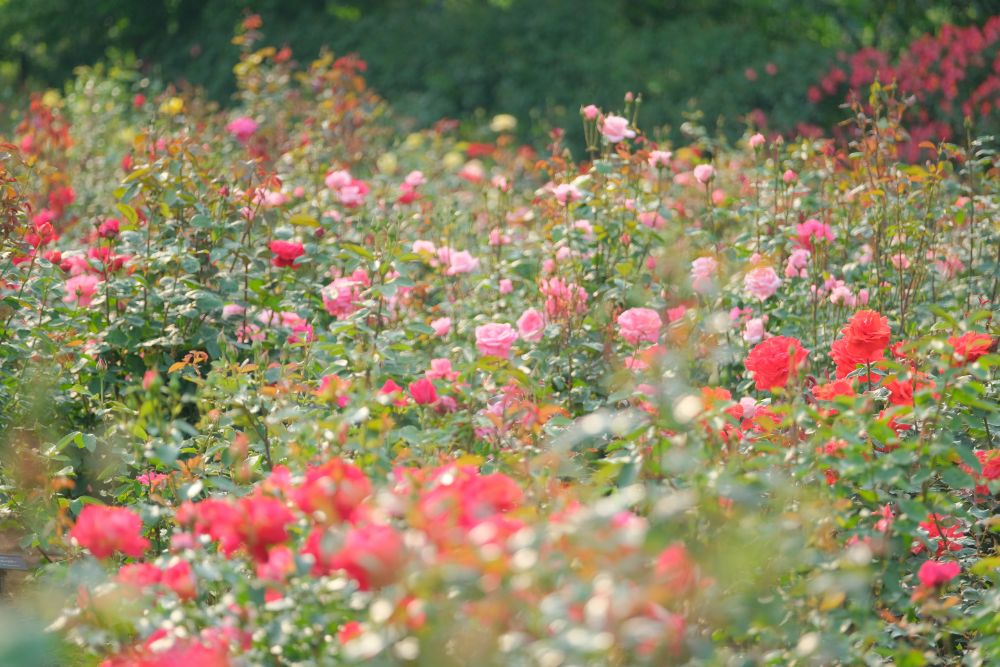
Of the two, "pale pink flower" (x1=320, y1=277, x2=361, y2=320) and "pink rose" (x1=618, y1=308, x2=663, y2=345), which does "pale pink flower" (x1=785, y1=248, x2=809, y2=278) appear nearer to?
"pink rose" (x1=618, y1=308, x2=663, y2=345)

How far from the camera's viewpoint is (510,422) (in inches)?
96.7

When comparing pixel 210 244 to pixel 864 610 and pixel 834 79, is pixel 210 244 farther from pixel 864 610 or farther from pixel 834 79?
pixel 834 79

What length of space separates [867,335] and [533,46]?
923 centimetres

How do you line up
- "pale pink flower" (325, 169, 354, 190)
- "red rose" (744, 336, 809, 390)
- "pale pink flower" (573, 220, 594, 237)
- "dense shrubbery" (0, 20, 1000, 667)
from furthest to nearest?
"pale pink flower" (325, 169, 354, 190) < "pale pink flower" (573, 220, 594, 237) < "red rose" (744, 336, 809, 390) < "dense shrubbery" (0, 20, 1000, 667)

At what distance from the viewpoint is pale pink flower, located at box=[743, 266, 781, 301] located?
120 inches

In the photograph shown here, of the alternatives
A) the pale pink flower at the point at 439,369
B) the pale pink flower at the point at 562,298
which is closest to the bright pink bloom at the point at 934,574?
the pale pink flower at the point at 439,369

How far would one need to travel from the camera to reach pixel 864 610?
1.70 meters

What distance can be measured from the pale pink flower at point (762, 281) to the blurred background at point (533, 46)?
5292 mm

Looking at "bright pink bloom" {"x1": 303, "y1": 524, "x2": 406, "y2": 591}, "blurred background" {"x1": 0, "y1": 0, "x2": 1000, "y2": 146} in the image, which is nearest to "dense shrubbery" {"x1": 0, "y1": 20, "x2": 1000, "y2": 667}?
"bright pink bloom" {"x1": 303, "y1": 524, "x2": 406, "y2": 591}

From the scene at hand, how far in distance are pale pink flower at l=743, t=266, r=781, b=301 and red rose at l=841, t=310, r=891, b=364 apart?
0.65m

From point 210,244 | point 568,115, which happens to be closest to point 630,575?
point 210,244

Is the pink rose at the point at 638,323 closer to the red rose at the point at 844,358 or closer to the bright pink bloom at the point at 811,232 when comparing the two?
the red rose at the point at 844,358

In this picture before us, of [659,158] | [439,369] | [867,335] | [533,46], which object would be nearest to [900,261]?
[659,158]

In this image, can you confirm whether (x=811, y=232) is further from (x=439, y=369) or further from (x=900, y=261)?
(x=439, y=369)
